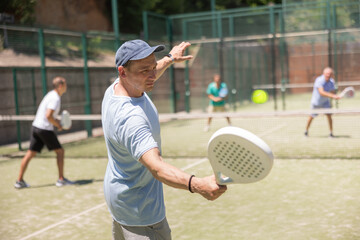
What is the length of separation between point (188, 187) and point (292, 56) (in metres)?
26.3

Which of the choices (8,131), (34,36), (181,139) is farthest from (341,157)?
(34,36)

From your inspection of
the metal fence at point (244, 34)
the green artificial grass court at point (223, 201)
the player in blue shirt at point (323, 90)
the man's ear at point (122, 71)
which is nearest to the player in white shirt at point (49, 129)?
the green artificial grass court at point (223, 201)

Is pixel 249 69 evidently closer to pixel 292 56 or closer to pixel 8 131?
pixel 292 56

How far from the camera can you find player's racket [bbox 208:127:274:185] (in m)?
2.06

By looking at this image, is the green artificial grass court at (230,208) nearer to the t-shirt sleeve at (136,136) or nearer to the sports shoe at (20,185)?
the sports shoe at (20,185)

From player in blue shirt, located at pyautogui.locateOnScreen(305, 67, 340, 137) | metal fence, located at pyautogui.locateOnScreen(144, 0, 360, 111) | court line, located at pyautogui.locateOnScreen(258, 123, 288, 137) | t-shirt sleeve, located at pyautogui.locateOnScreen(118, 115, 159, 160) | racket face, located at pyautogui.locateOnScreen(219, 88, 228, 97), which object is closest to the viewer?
t-shirt sleeve, located at pyautogui.locateOnScreen(118, 115, 159, 160)

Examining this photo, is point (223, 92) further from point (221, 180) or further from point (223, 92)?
point (221, 180)

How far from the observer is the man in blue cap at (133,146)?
2.38m

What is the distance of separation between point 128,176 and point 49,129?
17.1 ft

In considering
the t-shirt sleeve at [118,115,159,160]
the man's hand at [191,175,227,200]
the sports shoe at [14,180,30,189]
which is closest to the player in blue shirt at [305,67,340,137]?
the sports shoe at [14,180,30,189]

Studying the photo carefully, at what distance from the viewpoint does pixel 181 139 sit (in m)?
12.8

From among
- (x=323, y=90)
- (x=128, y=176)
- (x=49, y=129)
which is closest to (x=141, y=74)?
(x=128, y=176)

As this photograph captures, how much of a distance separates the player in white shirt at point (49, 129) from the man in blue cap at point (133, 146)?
4828 millimetres

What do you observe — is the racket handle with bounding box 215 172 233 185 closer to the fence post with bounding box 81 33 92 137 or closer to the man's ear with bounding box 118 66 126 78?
the man's ear with bounding box 118 66 126 78
